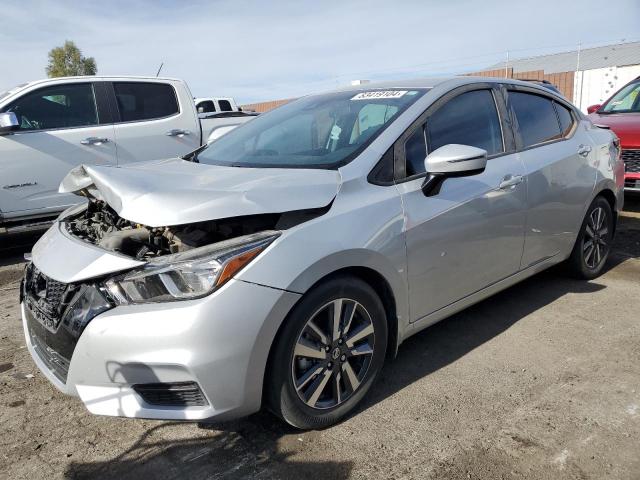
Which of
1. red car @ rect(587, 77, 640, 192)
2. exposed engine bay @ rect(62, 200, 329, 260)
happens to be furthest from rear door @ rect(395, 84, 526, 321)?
red car @ rect(587, 77, 640, 192)

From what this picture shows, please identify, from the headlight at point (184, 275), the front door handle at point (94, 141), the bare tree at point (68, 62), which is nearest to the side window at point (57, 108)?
the front door handle at point (94, 141)

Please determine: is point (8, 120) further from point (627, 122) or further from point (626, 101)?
point (626, 101)

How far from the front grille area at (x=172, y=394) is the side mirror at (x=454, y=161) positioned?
157 centimetres

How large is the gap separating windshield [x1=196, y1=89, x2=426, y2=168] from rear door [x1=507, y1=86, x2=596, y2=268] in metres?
1.04

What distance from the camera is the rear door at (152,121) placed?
663cm

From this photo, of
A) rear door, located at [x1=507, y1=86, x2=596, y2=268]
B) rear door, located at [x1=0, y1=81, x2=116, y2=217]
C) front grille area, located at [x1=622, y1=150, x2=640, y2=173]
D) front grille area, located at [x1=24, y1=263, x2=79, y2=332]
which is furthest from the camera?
front grille area, located at [x1=622, y1=150, x2=640, y2=173]

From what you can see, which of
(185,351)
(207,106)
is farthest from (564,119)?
(207,106)

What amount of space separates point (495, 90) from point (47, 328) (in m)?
3.07

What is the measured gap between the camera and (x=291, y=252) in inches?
89.4

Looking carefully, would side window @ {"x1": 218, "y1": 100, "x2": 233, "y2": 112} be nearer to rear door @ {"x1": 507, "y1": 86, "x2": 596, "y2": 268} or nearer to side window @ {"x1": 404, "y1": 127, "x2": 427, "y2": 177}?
rear door @ {"x1": 507, "y1": 86, "x2": 596, "y2": 268}

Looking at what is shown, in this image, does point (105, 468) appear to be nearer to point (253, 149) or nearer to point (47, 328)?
point (47, 328)

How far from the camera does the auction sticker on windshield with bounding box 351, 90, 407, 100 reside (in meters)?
3.24

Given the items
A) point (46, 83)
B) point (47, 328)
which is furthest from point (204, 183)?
point (46, 83)

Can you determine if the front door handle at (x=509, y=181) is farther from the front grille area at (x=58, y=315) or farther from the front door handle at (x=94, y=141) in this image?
the front door handle at (x=94, y=141)
